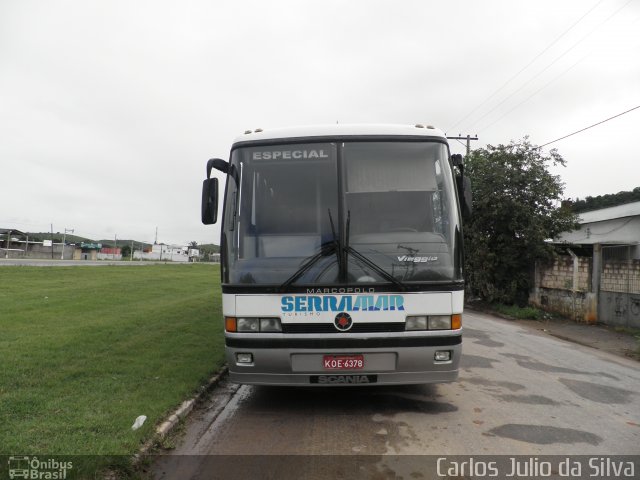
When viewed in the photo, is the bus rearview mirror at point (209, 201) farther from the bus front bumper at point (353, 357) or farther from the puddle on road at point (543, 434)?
the puddle on road at point (543, 434)

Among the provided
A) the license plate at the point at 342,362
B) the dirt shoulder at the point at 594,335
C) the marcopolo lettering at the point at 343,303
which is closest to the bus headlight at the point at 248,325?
the marcopolo lettering at the point at 343,303

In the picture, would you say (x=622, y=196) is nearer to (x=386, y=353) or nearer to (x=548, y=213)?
(x=548, y=213)

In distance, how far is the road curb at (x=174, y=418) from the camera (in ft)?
12.3

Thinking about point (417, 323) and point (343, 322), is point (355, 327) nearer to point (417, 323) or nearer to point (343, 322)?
point (343, 322)

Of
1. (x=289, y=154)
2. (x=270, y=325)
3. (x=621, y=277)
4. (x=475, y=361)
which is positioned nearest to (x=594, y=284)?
(x=621, y=277)

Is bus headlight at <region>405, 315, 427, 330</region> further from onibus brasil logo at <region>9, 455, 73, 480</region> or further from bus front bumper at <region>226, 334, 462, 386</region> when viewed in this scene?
onibus brasil logo at <region>9, 455, 73, 480</region>

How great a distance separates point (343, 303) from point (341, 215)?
0.89 m

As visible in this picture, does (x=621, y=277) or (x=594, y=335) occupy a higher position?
(x=621, y=277)

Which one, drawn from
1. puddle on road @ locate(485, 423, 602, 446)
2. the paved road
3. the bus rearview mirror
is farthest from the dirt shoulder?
the bus rearview mirror

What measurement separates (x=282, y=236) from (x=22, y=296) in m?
12.3

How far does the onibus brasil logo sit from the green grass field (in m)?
0.10

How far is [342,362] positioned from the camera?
4559 millimetres

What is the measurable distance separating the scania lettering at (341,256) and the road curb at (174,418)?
1.97 feet

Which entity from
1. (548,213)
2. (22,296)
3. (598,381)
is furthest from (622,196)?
(22,296)
